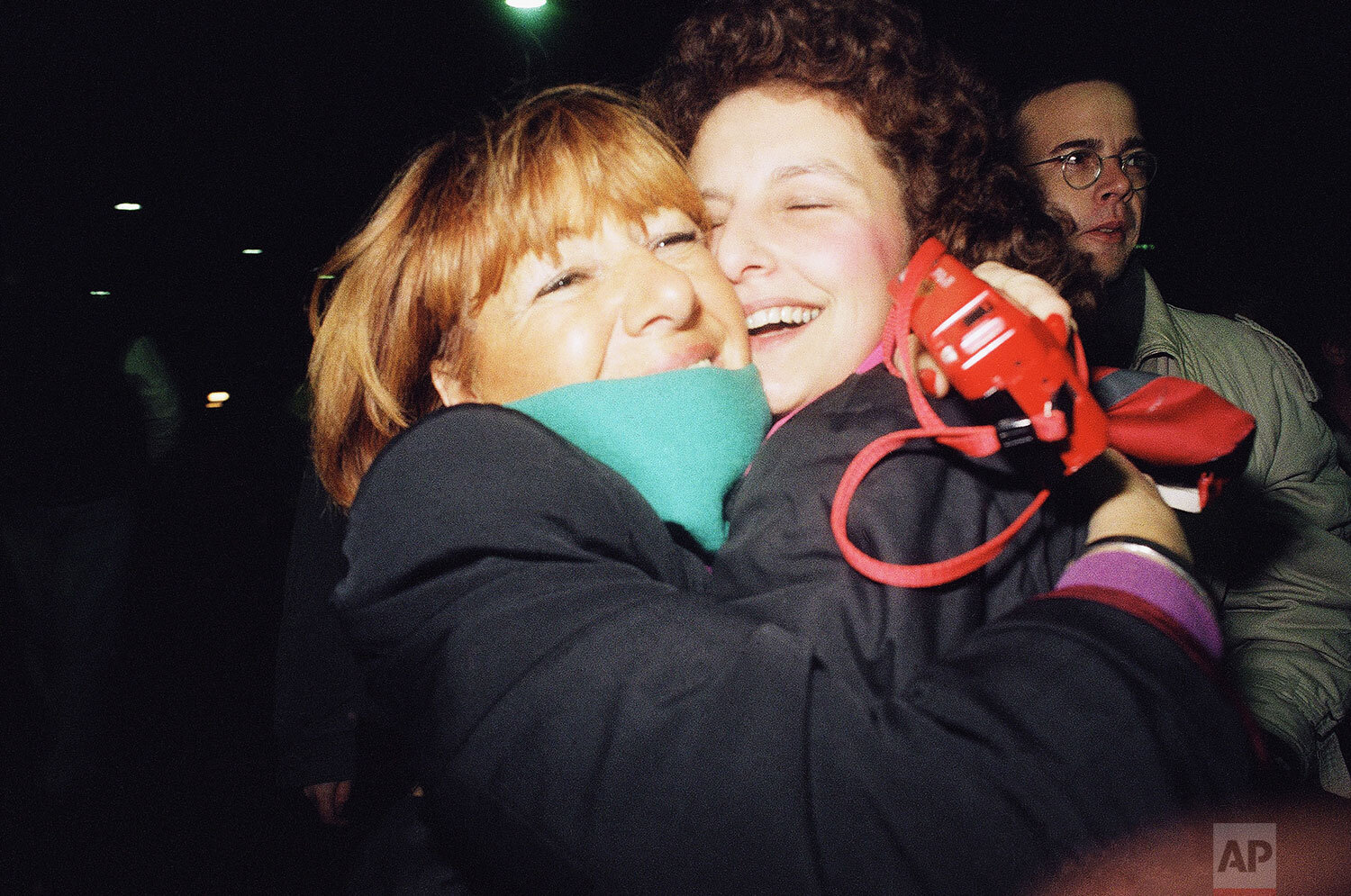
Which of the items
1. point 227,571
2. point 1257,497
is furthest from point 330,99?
point 1257,497

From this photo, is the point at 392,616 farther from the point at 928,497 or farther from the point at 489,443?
the point at 928,497

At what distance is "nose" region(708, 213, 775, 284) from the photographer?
53.2 inches

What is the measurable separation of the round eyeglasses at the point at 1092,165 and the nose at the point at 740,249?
5.84 ft

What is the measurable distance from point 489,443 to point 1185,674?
757mm

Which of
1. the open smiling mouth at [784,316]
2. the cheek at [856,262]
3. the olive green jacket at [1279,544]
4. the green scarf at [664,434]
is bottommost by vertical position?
the olive green jacket at [1279,544]

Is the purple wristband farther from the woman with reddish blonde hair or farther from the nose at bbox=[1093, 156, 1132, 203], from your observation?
the nose at bbox=[1093, 156, 1132, 203]

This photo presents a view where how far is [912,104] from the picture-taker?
4.64ft

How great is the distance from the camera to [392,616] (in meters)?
0.75

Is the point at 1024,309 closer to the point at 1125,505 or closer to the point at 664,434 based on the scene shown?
the point at 1125,505

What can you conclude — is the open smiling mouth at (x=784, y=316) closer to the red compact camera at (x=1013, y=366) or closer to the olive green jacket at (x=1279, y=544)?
the red compact camera at (x=1013, y=366)

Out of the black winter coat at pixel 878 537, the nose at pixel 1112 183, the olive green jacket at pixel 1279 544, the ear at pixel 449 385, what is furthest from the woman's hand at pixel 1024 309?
the nose at pixel 1112 183

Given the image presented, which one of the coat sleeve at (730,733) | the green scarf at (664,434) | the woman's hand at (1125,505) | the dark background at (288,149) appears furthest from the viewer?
the dark background at (288,149)

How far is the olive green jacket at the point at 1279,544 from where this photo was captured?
1.67 meters

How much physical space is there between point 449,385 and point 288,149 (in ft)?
20.3
